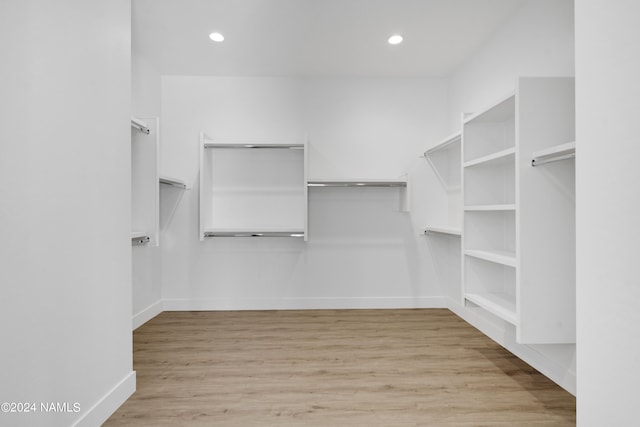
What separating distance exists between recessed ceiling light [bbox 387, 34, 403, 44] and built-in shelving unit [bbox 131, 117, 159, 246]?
1940mm

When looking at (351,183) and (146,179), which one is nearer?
(146,179)

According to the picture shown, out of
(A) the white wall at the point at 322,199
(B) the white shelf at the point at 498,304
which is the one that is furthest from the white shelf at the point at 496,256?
(A) the white wall at the point at 322,199

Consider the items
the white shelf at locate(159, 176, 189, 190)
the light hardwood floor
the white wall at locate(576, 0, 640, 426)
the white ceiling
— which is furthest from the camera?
the white shelf at locate(159, 176, 189, 190)

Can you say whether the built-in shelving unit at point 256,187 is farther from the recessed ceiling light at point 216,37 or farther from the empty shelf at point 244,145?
the recessed ceiling light at point 216,37

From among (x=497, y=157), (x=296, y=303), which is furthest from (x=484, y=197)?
(x=296, y=303)

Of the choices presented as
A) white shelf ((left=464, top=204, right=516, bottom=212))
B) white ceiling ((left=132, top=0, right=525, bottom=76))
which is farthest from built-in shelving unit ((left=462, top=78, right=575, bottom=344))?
white ceiling ((left=132, top=0, right=525, bottom=76))

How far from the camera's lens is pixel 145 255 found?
9.88 ft

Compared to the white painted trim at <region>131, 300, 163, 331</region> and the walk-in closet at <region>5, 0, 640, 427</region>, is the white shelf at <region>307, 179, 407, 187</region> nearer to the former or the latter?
the walk-in closet at <region>5, 0, 640, 427</region>

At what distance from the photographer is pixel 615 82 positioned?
3.37ft

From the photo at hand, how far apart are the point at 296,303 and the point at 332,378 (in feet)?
4.89

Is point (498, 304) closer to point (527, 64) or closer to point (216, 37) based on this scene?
point (527, 64)

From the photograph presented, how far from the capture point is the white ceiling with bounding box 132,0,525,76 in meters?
2.27

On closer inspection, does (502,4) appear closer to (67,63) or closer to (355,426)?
(67,63)

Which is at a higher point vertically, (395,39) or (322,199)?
(395,39)
